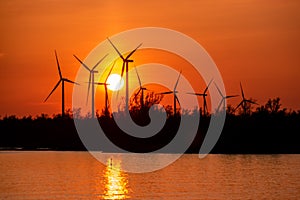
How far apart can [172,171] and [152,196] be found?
2887cm

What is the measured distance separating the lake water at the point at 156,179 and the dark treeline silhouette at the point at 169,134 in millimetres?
11916

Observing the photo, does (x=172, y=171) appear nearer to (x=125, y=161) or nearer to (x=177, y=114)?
(x=125, y=161)

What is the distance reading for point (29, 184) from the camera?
7744cm

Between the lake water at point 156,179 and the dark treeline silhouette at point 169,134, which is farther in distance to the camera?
the dark treeline silhouette at point 169,134

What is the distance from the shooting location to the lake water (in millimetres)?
70000

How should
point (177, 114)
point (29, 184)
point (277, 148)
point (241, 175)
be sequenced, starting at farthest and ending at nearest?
point (177, 114) < point (277, 148) < point (241, 175) < point (29, 184)

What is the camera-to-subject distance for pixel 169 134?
138m

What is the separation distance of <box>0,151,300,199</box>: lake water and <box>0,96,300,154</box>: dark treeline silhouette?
39.1 ft

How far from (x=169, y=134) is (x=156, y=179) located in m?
51.3

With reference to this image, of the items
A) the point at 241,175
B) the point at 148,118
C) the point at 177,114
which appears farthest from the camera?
the point at 177,114

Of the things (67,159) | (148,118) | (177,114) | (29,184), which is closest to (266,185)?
(29,184)

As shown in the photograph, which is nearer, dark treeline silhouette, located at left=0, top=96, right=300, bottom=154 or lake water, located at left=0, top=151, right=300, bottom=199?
lake water, located at left=0, top=151, right=300, bottom=199

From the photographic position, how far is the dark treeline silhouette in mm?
132000

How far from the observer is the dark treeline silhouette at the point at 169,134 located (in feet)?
433
